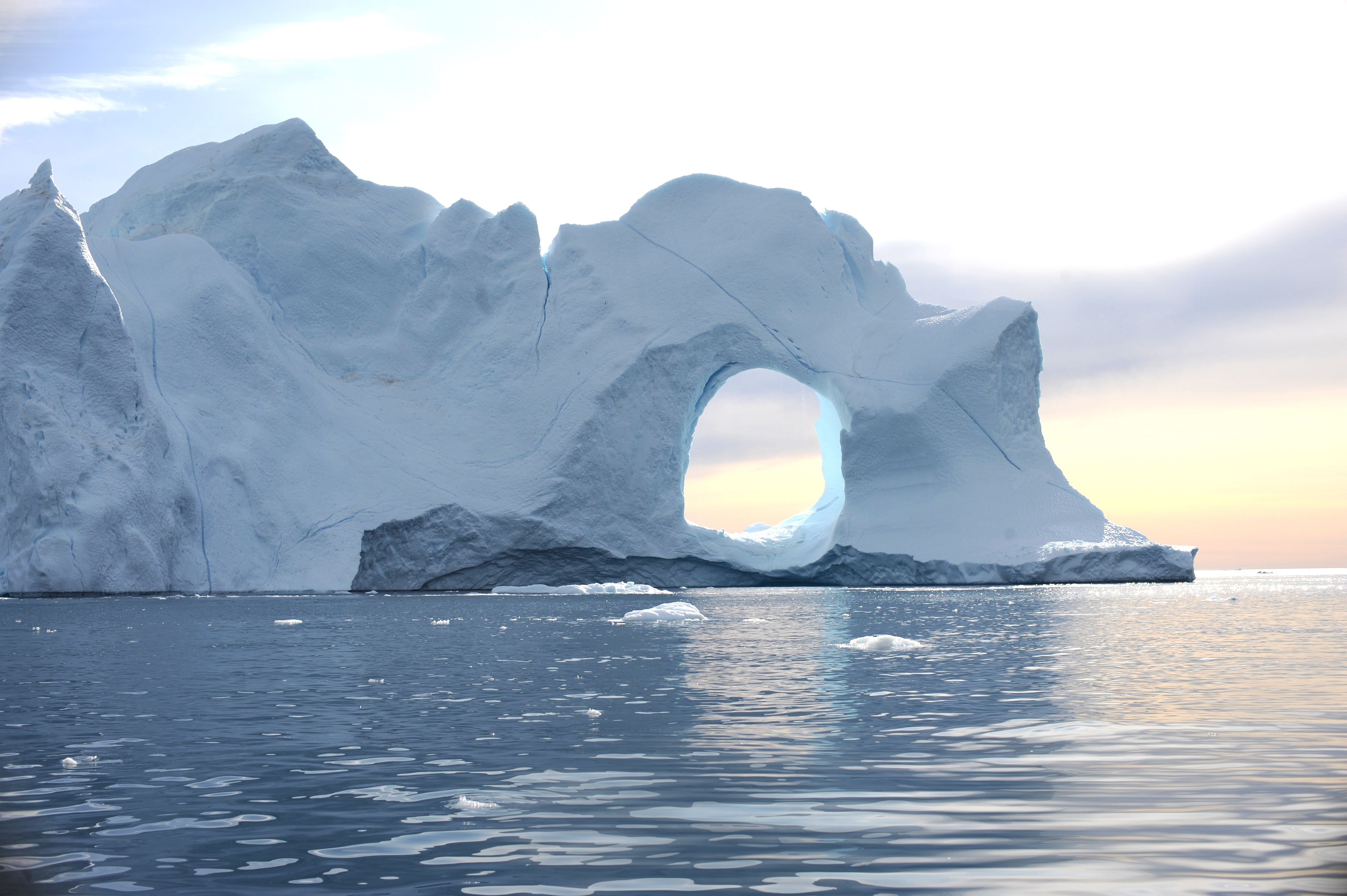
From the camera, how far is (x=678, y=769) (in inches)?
193

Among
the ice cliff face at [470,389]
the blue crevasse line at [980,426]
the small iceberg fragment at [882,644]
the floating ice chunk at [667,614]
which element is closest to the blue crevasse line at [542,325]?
the ice cliff face at [470,389]

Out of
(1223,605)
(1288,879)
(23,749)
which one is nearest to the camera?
(1288,879)

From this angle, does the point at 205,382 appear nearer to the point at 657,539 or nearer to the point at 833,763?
the point at 657,539

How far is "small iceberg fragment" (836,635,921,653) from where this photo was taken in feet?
34.5

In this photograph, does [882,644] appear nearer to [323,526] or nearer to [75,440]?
[323,526]

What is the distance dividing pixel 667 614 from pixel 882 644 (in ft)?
19.3

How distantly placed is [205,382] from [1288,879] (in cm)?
2621

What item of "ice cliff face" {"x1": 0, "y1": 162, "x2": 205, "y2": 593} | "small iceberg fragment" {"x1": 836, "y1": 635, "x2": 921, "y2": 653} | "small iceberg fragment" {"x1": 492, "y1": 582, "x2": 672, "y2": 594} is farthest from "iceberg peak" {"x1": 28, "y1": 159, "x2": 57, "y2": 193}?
"small iceberg fragment" {"x1": 836, "y1": 635, "x2": 921, "y2": 653}

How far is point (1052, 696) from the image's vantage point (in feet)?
23.7

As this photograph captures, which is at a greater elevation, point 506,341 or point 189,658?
point 506,341

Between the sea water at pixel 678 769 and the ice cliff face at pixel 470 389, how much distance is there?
1351 cm

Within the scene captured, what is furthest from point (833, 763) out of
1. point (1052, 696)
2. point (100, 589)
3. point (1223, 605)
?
point (100, 589)

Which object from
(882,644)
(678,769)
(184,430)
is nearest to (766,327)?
(184,430)

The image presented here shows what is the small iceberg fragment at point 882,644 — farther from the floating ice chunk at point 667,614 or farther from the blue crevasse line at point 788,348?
the blue crevasse line at point 788,348
